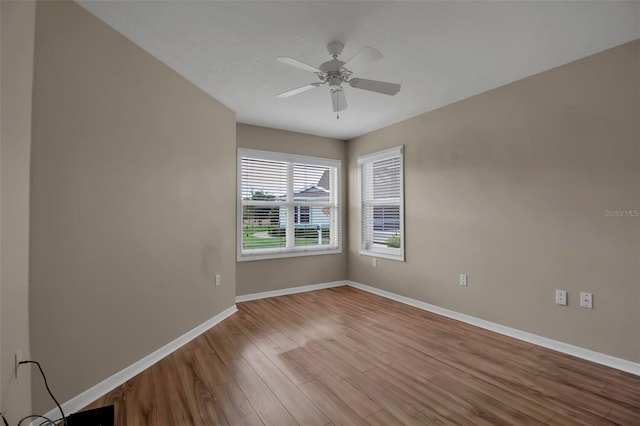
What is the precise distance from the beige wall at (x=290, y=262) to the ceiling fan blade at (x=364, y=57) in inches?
98.0

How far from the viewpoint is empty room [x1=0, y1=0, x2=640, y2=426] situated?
5.85 ft

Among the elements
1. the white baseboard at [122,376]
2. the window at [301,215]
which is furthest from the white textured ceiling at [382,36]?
the white baseboard at [122,376]

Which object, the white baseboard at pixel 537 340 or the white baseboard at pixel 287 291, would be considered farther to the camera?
the white baseboard at pixel 287 291

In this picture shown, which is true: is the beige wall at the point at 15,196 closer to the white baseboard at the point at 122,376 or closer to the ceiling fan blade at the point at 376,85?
the white baseboard at the point at 122,376

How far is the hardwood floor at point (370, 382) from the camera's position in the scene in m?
1.85

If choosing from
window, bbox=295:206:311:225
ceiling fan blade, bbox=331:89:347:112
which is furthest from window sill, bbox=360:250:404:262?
ceiling fan blade, bbox=331:89:347:112

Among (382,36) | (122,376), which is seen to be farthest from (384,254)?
(122,376)

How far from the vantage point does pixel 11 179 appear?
1487 millimetres

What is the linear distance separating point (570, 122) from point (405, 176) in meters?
1.91

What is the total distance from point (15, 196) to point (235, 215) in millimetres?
2603

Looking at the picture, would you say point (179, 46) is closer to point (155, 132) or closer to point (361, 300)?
point (155, 132)

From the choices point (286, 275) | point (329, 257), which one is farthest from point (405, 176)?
point (286, 275)

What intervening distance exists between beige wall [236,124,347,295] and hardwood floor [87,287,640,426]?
1161 millimetres

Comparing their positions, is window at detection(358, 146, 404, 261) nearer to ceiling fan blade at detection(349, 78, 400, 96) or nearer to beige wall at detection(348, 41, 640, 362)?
beige wall at detection(348, 41, 640, 362)
